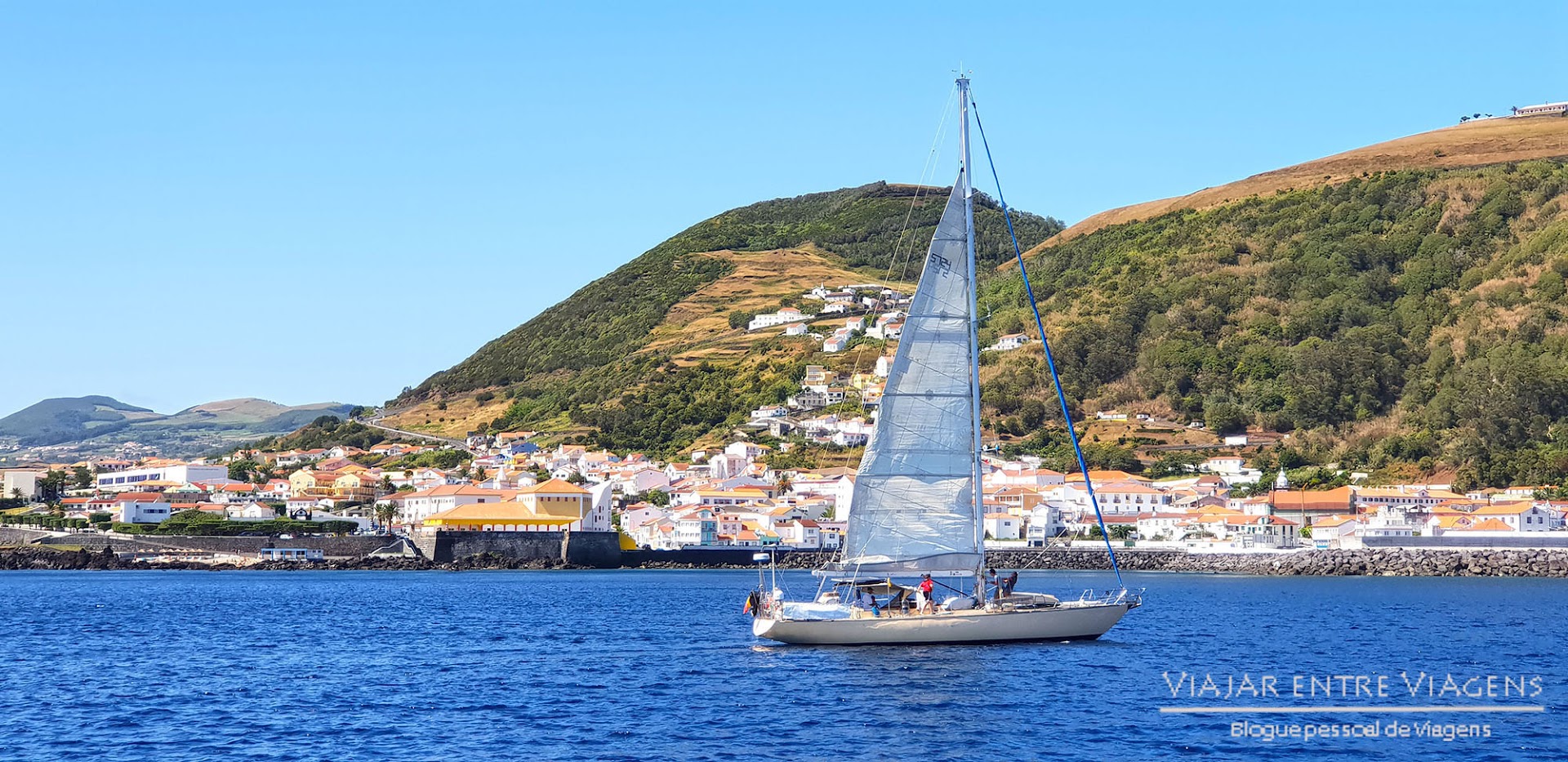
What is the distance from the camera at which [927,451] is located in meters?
36.1

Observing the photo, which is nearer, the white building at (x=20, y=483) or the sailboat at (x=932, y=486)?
the sailboat at (x=932, y=486)

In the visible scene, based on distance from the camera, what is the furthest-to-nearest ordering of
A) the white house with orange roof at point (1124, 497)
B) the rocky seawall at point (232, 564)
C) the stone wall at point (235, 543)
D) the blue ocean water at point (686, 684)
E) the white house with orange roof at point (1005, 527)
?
the white house with orange roof at point (1124, 497)
the white house with orange roof at point (1005, 527)
the stone wall at point (235, 543)
the rocky seawall at point (232, 564)
the blue ocean water at point (686, 684)

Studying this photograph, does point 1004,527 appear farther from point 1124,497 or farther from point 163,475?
point 163,475

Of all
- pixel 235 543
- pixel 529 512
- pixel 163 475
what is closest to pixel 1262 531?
pixel 529 512

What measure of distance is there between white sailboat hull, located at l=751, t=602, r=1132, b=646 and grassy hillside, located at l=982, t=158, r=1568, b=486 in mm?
79666

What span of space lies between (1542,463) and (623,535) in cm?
5856

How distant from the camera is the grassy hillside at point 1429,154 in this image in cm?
17775

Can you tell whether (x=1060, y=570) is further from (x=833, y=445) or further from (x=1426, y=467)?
(x=833, y=445)

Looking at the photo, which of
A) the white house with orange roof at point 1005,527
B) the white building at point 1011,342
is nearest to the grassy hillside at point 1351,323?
the white building at point 1011,342

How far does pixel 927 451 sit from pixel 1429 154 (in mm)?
165697

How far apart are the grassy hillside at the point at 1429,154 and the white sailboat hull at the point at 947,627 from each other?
504 ft

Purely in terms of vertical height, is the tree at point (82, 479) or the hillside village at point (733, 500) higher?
the tree at point (82, 479)

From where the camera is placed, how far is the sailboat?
1421 inches

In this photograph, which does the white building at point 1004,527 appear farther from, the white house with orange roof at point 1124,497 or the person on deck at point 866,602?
the person on deck at point 866,602
